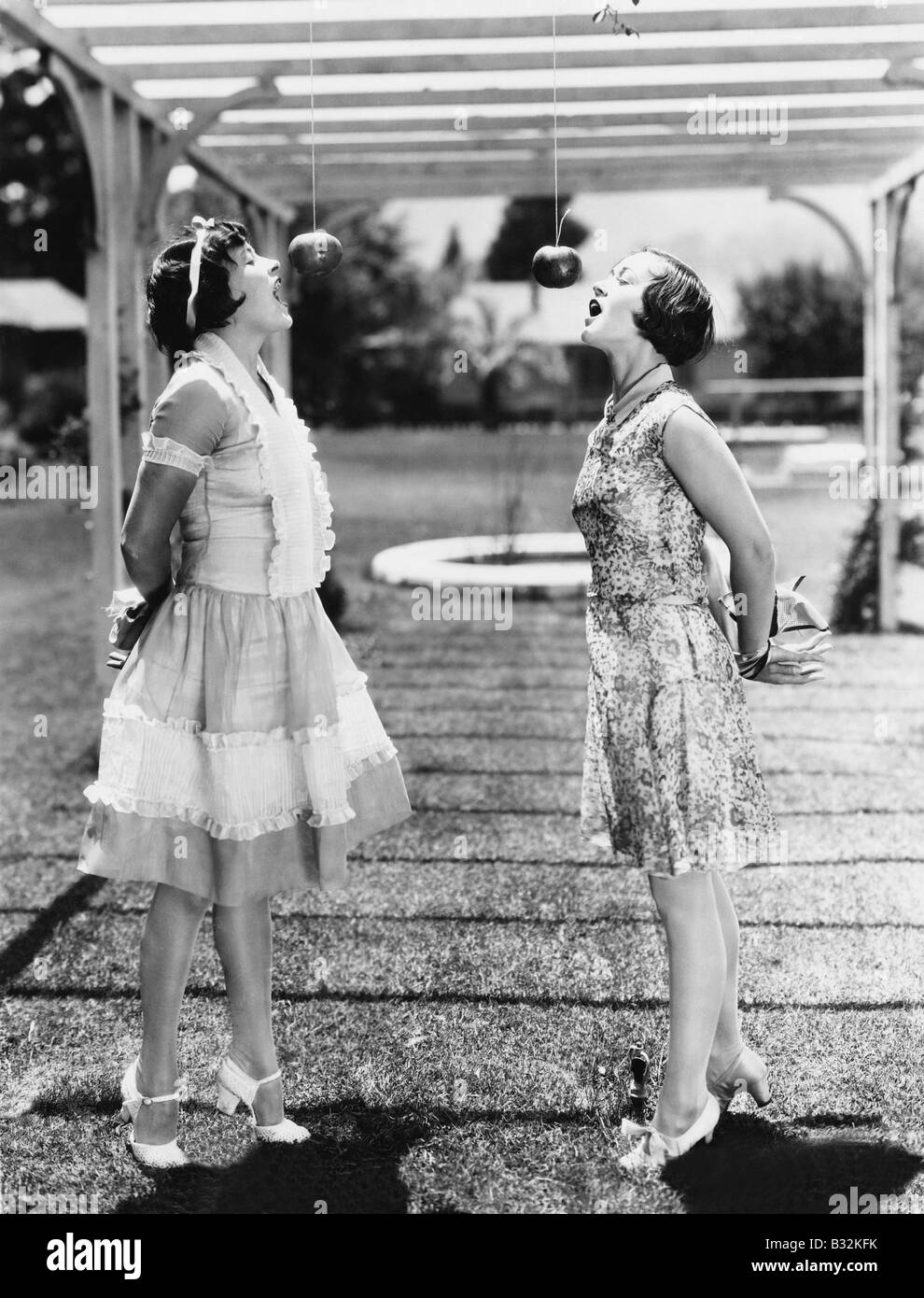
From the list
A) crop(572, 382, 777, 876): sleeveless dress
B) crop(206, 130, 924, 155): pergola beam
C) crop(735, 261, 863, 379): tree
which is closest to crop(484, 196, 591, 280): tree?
crop(735, 261, 863, 379): tree

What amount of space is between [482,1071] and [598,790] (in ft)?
2.39

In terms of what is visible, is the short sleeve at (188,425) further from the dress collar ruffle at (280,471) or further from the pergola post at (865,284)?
the pergola post at (865,284)

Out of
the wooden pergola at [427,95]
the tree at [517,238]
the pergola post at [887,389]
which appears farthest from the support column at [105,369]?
the tree at [517,238]

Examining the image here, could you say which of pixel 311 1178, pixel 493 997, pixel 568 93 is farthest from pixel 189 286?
pixel 568 93

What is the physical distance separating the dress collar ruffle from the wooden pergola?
5.72 feet

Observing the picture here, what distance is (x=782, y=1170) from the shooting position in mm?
2611

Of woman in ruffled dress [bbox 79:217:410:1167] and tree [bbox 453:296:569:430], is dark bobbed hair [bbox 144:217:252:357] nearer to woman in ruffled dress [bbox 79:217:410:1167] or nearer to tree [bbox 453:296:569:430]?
woman in ruffled dress [bbox 79:217:410:1167]

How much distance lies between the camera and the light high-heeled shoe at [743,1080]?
9.23 ft

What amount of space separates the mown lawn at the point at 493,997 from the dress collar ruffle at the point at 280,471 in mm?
1065

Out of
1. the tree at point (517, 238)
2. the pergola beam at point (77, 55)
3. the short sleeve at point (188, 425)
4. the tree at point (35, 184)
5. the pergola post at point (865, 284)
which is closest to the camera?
the short sleeve at point (188, 425)

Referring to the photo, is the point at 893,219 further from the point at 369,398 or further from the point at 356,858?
the point at 369,398

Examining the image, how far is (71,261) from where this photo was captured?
27.1 meters

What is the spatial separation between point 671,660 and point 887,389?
659cm

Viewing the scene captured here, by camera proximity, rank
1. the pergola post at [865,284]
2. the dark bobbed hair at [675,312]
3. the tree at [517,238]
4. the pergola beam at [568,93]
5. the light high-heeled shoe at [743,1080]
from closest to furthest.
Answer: the dark bobbed hair at [675,312] < the light high-heeled shoe at [743,1080] < the pergola beam at [568,93] < the pergola post at [865,284] < the tree at [517,238]
